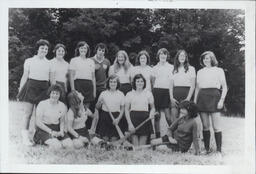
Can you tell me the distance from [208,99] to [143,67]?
27.7 inches

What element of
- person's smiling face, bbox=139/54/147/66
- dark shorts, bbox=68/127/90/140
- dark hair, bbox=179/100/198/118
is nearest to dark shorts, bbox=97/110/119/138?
dark shorts, bbox=68/127/90/140

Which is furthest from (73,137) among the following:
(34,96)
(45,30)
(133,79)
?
(45,30)

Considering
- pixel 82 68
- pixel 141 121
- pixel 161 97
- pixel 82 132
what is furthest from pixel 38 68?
pixel 161 97

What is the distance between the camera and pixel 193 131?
370 cm

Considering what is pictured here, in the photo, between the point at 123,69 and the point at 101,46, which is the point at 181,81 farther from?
the point at 101,46

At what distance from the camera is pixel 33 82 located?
3.72m

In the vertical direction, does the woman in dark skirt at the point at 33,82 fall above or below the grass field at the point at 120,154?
above

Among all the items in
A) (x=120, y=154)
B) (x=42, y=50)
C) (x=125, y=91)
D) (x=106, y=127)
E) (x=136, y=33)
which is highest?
(x=136, y=33)

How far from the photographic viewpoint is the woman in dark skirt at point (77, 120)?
373cm

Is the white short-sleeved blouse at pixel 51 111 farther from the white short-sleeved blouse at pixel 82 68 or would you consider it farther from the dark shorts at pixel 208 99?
the dark shorts at pixel 208 99

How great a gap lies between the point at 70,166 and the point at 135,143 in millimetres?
662

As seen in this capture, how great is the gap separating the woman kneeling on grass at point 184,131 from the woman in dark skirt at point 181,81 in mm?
58

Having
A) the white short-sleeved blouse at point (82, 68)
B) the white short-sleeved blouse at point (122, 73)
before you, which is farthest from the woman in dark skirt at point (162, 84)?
the white short-sleeved blouse at point (82, 68)

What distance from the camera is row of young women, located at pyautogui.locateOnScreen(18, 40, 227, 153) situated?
3729 mm
